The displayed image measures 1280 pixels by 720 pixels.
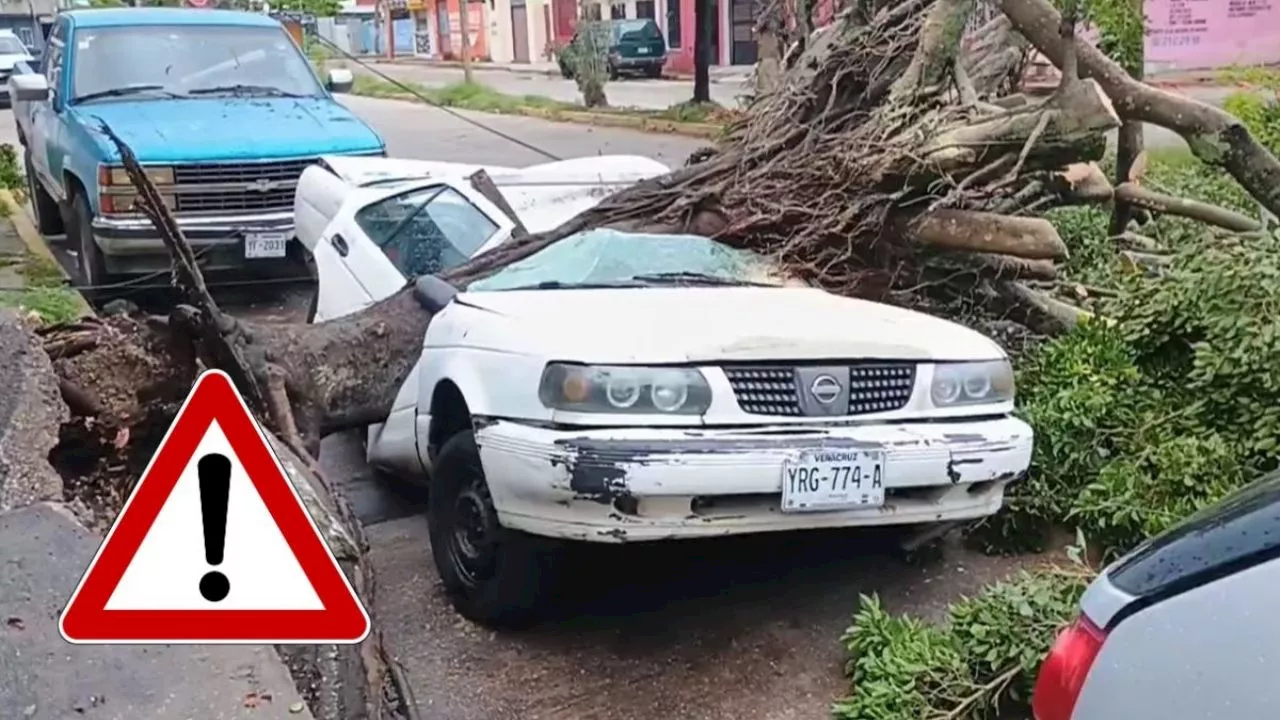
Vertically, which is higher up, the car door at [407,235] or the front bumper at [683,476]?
the car door at [407,235]

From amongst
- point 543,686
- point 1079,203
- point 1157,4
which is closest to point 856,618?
point 543,686

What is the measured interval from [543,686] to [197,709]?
129 cm

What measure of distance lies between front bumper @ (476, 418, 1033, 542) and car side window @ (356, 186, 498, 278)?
2.16 metres

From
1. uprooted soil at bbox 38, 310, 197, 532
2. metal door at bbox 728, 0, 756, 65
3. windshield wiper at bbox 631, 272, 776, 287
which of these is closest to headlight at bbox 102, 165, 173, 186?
uprooted soil at bbox 38, 310, 197, 532

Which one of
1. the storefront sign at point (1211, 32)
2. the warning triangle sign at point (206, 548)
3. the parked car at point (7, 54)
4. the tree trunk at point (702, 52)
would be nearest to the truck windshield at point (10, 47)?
the parked car at point (7, 54)

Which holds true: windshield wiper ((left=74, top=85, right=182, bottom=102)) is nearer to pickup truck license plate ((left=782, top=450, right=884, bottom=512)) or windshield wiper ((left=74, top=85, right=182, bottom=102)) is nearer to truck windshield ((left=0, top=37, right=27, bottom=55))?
pickup truck license plate ((left=782, top=450, right=884, bottom=512))

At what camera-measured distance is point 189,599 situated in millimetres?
2678

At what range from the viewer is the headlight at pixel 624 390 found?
405 cm

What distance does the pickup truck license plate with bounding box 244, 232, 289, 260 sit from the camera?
8930mm

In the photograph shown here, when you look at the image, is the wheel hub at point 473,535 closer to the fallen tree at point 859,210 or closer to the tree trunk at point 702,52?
the fallen tree at point 859,210

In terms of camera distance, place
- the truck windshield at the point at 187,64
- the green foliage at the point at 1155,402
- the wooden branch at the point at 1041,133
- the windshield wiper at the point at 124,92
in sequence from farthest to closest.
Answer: the truck windshield at the point at 187,64 < the windshield wiper at the point at 124,92 < the wooden branch at the point at 1041,133 < the green foliage at the point at 1155,402

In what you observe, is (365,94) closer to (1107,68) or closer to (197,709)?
(1107,68)

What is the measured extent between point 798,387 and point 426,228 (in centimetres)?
277

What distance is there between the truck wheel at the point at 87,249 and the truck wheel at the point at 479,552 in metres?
5.23
